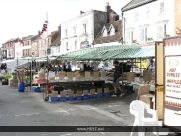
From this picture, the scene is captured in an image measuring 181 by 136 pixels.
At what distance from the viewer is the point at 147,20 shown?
86.5ft

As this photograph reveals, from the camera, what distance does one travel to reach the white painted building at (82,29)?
35906 millimetres

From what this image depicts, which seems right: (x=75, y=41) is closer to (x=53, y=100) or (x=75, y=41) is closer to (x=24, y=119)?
(x=53, y=100)

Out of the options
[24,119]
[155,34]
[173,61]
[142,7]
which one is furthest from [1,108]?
[142,7]

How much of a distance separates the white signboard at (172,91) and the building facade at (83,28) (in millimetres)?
27428

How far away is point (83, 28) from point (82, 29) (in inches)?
11.2

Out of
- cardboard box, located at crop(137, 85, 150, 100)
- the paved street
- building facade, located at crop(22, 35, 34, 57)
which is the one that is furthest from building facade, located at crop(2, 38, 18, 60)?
cardboard box, located at crop(137, 85, 150, 100)

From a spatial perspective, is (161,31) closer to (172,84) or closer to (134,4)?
(134,4)

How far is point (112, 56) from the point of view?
1097 cm

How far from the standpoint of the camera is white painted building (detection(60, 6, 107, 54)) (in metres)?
35.9

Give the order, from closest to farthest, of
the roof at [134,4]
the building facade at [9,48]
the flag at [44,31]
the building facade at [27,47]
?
the flag at [44,31], the roof at [134,4], the building facade at [27,47], the building facade at [9,48]

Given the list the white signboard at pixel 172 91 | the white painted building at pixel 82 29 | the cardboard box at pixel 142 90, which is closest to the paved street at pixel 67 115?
the cardboard box at pixel 142 90

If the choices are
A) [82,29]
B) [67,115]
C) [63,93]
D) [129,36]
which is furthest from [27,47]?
[67,115]

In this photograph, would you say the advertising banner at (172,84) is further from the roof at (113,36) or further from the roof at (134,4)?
the roof at (113,36)

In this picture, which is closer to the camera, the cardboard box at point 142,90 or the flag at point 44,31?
the cardboard box at point 142,90
